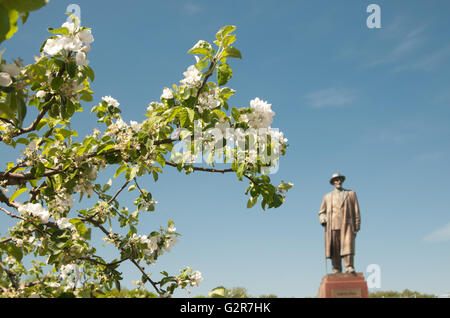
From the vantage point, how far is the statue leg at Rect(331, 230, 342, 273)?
32.9 feet

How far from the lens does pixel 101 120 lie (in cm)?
316

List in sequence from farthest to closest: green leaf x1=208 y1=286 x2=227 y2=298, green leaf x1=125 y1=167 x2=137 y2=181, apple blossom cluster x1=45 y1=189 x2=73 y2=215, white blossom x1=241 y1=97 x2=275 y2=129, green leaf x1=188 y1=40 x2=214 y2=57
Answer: apple blossom cluster x1=45 y1=189 x2=73 y2=215 < green leaf x1=125 y1=167 x2=137 y2=181 < white blossom x1=241 y1=97 x2=275 y2=129 < green leaf x1=188 y1=40 x2=214 y2=57 < green leaf x1=208 y1=286 x2=227 y2=298

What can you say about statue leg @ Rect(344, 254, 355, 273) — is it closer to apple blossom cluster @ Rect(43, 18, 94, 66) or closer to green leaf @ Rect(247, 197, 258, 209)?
green leaf @ Rect(247, 197, 258, 209)

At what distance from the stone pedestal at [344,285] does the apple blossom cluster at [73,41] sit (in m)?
8.58

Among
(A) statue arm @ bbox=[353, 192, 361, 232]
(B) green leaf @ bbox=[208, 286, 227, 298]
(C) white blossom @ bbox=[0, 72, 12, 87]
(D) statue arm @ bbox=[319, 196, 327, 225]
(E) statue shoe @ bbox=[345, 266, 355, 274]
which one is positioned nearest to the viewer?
(B) green leaf @ bbox=[208, 286, 227, 298]

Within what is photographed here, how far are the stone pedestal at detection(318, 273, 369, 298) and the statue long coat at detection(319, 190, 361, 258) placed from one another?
23.9 inches

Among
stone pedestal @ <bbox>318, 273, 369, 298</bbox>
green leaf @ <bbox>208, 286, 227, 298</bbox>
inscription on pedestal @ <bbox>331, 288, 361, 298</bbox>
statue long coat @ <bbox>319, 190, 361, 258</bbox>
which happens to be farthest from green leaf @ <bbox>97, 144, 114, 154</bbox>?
statue long coat @ <bbox>319, 190, 361, 258</bbox>

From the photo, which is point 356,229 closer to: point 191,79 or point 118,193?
point 118,193

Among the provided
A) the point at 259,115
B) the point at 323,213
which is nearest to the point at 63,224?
the point at 259,115

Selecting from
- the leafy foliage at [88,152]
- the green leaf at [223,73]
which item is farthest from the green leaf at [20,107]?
the green leaf at [223,73]

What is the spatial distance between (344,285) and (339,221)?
65.5 inches

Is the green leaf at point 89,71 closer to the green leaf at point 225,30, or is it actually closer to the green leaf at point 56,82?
the green leaf at point 56,82

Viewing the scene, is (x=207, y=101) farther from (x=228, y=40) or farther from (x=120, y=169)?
(x=120, y=169)
